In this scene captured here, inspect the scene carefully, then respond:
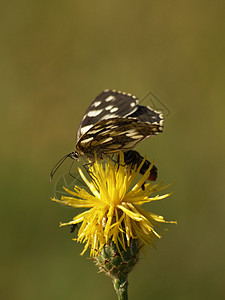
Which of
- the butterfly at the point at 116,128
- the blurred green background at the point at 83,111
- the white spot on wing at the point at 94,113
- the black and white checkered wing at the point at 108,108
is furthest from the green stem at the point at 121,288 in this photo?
the blurred green background at the point at 83,111

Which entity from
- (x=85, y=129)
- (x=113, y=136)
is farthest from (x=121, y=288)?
(x=85, y=129)

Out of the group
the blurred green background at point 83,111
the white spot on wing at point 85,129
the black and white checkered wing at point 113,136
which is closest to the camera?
the black and white checkered wing at point 113,136

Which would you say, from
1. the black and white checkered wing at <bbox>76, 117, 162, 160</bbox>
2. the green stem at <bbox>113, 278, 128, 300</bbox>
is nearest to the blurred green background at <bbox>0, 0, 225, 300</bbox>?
the green stem at <bbox>113, 278, 128, 300</bbox>

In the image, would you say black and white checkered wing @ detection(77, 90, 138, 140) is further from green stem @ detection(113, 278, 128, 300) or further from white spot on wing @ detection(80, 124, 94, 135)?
green stem @ detection(113, 278, 128, 300)

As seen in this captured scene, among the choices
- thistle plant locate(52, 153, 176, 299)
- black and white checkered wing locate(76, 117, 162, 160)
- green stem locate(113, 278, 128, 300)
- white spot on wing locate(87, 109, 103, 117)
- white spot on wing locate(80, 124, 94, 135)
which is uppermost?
white spot on wing locate(87, 109, 103, 117)

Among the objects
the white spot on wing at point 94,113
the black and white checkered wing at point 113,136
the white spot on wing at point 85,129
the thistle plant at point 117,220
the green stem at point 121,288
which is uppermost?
the white spot on wing at point 94,113

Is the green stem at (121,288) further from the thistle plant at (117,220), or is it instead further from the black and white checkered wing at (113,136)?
the black and white checkered wing at (113,136)

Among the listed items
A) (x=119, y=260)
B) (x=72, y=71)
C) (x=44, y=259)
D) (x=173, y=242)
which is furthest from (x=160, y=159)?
(x=119, y=260)

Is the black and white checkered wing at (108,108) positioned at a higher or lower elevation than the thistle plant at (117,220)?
higher

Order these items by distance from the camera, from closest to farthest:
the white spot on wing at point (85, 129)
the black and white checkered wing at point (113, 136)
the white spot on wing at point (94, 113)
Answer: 1. the black and white checkered wing at point (113, 136)
2. the white spot on wing at point (85, 129)
3. the white spot on wing at point (94, 113)
